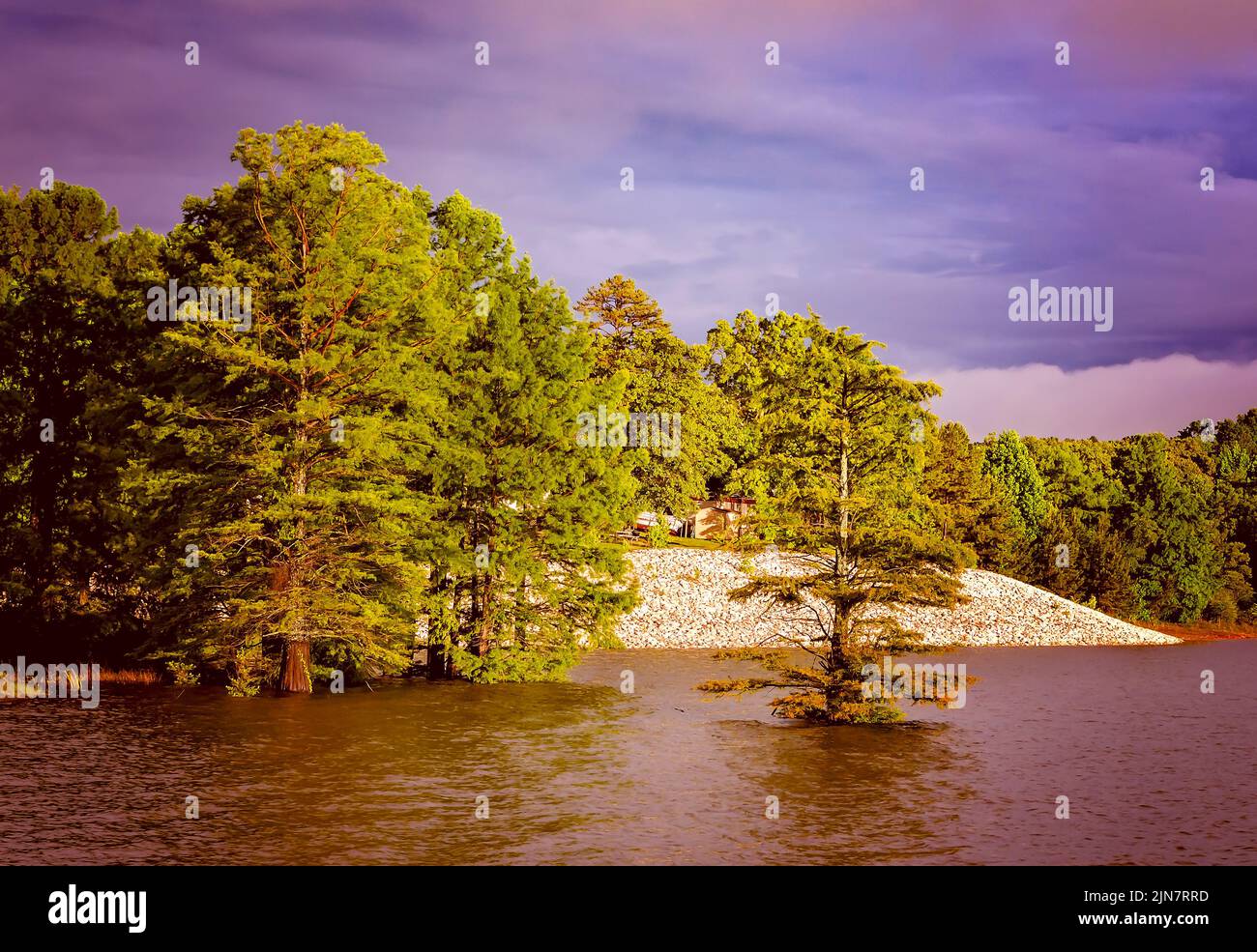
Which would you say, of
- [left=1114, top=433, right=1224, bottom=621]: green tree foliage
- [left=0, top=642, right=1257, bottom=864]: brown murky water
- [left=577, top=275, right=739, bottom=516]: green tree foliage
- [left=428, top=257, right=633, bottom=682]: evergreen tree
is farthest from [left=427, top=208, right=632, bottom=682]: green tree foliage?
[left=1114, top=433, right=1224, bottom=621]: green tree foliage

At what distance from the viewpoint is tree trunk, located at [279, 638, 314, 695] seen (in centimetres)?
3853

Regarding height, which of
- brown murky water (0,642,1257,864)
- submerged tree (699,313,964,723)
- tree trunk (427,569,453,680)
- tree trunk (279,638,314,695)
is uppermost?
submerged tree (699,313,964,723)

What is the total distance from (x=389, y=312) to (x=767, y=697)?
19.3m

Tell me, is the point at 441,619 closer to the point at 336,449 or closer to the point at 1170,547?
the point at 336,449

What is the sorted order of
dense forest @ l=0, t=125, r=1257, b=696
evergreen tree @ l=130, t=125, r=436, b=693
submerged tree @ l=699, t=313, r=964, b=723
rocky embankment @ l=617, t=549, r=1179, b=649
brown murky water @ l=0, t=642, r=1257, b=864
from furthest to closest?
1. rocky embankment @ l=617, t=549, r=1179, b=649
2. evergreen tree @ l=130, t=125, r=436, b=693
3. dense forest @ l=0, t=125, r=1257, b=696
4. submerged tree @ l=699, t=313, r=964, b=723
5. brown murky water @ l=0, t=642, r=1257, b=864

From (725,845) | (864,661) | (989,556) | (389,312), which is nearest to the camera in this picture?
(725,845)

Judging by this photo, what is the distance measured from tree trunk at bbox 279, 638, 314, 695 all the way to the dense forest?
6 centimetres

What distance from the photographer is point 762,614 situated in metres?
64.9

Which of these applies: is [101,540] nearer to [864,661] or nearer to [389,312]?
[389,312]

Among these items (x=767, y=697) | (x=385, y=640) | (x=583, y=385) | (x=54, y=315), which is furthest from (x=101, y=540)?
(x=767, y=697)

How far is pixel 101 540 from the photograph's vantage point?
41.8 meters

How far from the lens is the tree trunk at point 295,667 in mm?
38531

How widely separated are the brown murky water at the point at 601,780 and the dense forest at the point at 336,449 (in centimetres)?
287
